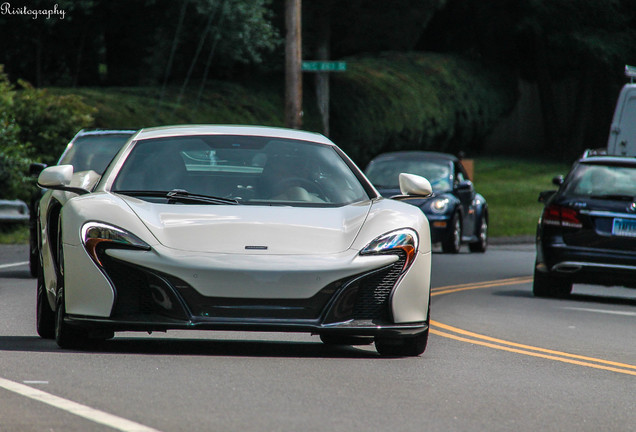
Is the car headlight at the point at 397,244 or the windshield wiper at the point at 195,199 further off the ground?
the windshield wiper at the point at 195,199

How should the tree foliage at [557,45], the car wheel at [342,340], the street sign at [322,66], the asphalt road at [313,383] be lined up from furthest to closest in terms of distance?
the tree foliage at [557,45] → the street sign at [322,66] → the car wheel at [342,340] → the asphalt road at [313,383]

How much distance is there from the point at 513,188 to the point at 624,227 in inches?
946

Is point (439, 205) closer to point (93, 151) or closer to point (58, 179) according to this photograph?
point (93, 151)

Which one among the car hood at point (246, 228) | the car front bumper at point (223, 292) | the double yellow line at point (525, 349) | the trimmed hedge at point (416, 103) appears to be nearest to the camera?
the car front bumper at point (223, 292)

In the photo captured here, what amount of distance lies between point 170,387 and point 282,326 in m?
0.97

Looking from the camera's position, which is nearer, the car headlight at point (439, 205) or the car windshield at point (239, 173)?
the car windshield at point (239, 173)

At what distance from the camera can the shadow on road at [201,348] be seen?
839 centimetres

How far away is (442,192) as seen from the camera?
71.8ft

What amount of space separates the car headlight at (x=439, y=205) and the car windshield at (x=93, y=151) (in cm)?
795

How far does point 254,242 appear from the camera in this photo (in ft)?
25.7

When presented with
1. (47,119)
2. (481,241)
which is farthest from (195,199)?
(47,119)

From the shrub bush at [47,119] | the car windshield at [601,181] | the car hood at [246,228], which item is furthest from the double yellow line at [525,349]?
the shrub bush at [47,119]

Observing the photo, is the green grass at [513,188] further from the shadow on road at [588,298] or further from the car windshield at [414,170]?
the shadow on road at [588,298]

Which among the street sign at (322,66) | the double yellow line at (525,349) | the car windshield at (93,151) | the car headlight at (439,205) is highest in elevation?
the street sign at (322,66)
